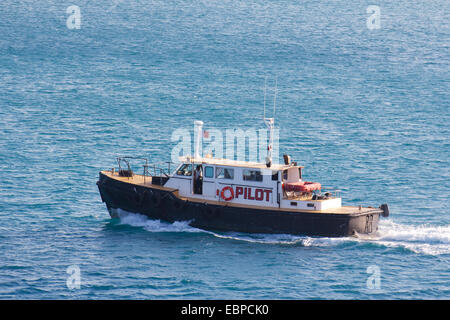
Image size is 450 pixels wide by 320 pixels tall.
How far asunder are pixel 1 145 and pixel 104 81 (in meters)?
20.5

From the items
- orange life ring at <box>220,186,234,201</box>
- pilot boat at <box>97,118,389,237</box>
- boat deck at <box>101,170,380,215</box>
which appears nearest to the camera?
pilot boat at <box>97,118,389,237</box>

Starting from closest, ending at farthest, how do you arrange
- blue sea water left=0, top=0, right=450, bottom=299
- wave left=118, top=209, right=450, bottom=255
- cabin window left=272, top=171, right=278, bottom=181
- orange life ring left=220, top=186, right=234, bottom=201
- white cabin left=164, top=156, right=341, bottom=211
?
blue sea water left=0, top=0, right=450, bottom=299 → wave left=118, top=209, right=450, bottom=255 → white cabin left=164, top=156, right=341, bottom=211 → cabin window left=272, top=171, right=278, bottom=181 → orange life ring left=220, top=186, right=234, bottom=201

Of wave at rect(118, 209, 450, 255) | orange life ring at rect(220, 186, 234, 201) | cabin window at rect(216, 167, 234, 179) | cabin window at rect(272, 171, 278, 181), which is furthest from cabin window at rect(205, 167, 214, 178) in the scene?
cabin window at rect(272, 171, 278, 181)

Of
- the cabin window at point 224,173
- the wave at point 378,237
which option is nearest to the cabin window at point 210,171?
the cabin window at point 224,173

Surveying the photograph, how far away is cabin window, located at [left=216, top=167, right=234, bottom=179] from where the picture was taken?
42188 millimetres

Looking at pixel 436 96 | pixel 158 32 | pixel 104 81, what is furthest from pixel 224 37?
pixel 436 96

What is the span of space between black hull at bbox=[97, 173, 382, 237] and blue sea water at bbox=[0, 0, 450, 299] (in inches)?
22.1

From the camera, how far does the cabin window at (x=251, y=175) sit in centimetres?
4156

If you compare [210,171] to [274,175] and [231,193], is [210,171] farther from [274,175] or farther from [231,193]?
[274,175]

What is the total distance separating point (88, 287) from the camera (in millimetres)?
35469

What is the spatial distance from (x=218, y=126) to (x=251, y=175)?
78.7 ft

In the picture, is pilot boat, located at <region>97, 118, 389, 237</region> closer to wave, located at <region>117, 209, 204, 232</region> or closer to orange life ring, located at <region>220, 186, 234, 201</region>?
orange life ring, located at <region>220, 186, 234, 201</region>

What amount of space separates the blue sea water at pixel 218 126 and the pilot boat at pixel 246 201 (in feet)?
2.30

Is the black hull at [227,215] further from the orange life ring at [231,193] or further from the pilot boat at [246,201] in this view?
the orange life ring at [231,193]
